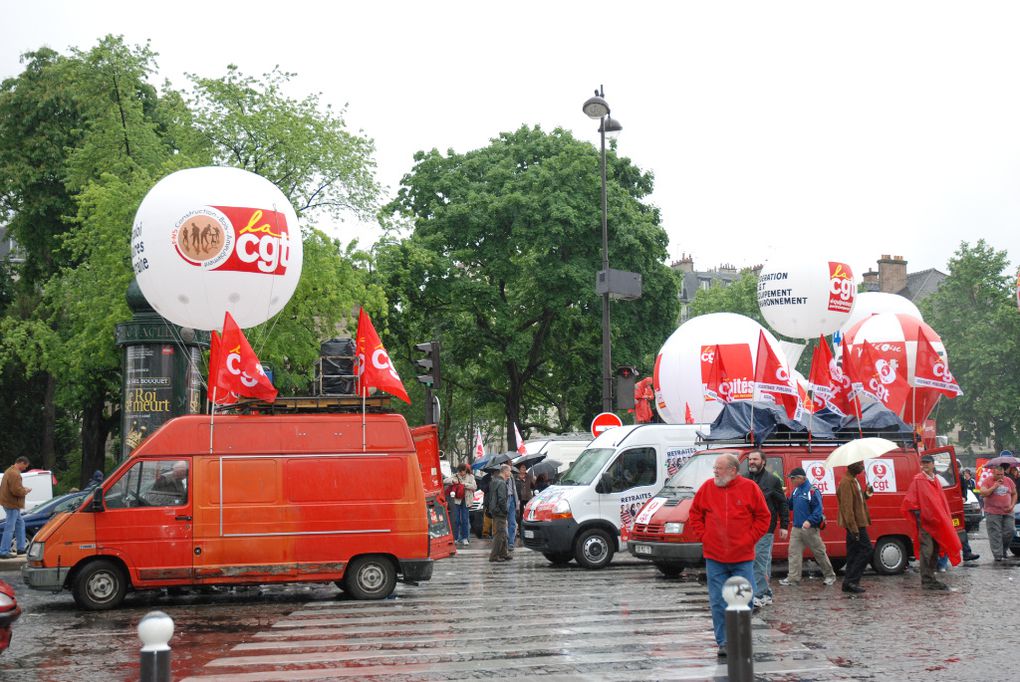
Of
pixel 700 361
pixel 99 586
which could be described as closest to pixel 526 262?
pixel 700 361

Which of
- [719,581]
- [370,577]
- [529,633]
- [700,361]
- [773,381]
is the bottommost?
[529,633]

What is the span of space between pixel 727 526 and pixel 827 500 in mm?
8779

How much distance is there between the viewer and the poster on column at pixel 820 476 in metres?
18.1

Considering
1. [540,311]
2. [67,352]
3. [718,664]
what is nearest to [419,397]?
[540,311]

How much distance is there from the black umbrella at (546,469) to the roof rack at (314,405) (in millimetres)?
14800

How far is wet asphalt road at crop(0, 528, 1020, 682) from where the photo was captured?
965cm

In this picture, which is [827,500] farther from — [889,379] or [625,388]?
[889,379]

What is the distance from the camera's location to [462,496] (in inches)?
1048

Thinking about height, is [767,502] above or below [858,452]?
below

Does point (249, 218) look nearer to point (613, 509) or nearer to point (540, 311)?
point (613, 509)

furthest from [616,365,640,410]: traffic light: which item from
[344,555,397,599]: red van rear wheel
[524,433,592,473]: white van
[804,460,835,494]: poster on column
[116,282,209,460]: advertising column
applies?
[344,555,397,599]: red van rear wheel

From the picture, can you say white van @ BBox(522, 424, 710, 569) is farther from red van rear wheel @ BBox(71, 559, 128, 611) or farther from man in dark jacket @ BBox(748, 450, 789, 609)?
red van rear wheel @ BBox(71, 559, 128, 611)

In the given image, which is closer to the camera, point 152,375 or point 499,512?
point 152,375

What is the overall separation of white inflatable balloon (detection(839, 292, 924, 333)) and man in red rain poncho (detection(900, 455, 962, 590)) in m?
18.2
